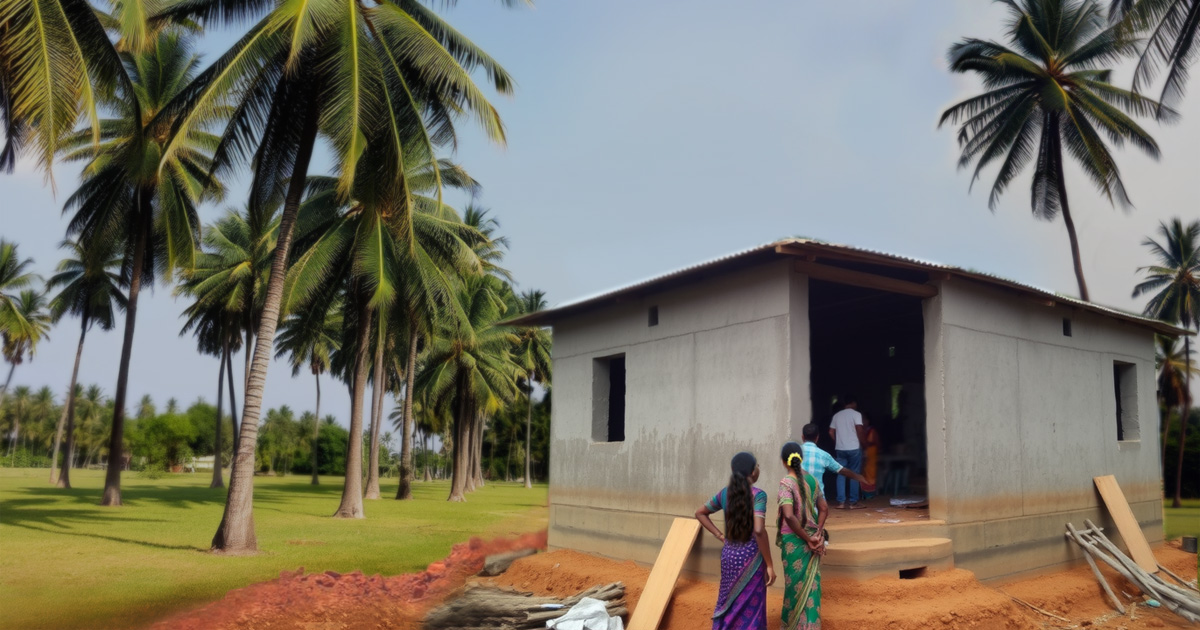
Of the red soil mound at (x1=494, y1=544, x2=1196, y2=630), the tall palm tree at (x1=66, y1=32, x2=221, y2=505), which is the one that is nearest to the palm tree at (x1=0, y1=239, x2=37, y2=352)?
the tall palm tree at (x1=66, y1=32, x2=221, y2=505)

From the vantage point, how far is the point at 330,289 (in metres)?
25.6

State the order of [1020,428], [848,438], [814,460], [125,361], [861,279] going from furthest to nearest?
[125,361]
[848,438]
[1020,428]
[861,279]
[814,460]

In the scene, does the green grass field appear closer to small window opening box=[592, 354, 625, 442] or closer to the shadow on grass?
the shadow on grass

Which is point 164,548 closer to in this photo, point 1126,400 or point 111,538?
point 111,538

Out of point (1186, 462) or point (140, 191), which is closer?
point (140, 191)

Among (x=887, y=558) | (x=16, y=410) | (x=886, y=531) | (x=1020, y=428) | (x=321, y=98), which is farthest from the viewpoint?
(x=16, y=410)

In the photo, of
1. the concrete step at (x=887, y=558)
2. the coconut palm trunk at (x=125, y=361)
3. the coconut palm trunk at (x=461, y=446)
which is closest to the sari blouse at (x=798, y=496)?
the concrete step at (x=887, y=558)

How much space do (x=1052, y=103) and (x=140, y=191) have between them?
2460 centimetres

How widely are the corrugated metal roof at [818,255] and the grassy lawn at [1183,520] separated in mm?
8364

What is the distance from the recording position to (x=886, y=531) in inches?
355

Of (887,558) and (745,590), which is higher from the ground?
(887,558)

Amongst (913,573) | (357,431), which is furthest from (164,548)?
(913,573)

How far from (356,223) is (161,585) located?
1406 cm

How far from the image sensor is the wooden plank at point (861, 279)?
9273 millimetres
